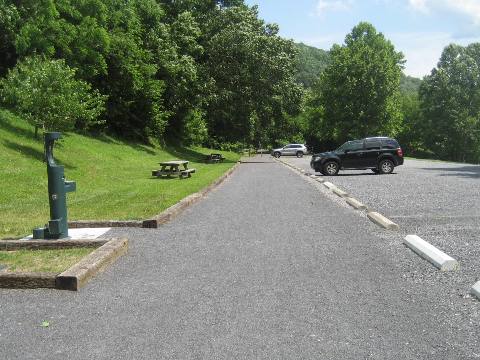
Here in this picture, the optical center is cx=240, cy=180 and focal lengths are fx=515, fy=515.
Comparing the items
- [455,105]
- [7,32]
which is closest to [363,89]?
[455,105]

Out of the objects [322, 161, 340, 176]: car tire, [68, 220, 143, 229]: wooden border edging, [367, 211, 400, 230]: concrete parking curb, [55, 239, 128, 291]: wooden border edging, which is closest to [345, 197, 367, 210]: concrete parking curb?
[367, 211, 400, 230]: concrete parking curb

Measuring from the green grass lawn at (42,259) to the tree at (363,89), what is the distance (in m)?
60.2

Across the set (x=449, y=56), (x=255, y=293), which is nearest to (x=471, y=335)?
(x=255, y=293)

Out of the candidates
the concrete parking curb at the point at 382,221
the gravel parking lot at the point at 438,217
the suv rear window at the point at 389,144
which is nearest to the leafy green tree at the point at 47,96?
the gravel parking lot at the point at 438,217

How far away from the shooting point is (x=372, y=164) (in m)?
26.5

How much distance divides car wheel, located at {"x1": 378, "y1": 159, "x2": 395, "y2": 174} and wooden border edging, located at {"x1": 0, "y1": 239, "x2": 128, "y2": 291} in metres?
21.0

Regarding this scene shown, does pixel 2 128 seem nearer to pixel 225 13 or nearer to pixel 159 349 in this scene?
pixel 159 349

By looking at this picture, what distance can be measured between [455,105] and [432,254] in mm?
71247

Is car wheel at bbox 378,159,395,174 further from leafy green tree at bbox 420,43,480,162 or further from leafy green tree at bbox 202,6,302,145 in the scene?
leafy green tree at bbox 420,43,480,162

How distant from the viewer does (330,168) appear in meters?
26.3

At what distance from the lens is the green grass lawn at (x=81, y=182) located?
35.0 feet

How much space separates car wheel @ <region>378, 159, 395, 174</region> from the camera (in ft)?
86.4

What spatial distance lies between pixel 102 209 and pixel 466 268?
25.6 ft

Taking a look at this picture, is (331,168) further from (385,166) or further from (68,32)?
(68,32)
